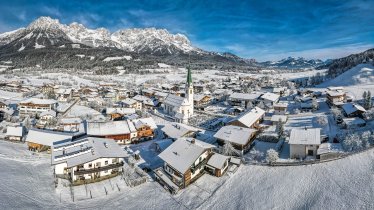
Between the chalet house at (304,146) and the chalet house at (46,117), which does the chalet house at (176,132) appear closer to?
the chalet house at (304,146)

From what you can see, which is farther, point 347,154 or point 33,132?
point 33,132

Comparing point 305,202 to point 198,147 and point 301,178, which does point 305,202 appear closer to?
point 301,178

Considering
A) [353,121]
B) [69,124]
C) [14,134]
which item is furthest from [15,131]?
[353,121]

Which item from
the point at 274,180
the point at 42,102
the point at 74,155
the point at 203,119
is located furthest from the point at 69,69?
the point at 274,180

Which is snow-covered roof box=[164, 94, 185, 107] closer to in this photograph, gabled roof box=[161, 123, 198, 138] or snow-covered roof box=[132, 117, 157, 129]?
snow-covered roof box=[132, 117, 157, 129]

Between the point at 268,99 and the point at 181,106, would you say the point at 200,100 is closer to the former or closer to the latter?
the point at 181,106

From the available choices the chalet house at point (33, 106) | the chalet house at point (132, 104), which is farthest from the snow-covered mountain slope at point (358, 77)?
the chalet house at point (33, 106)
